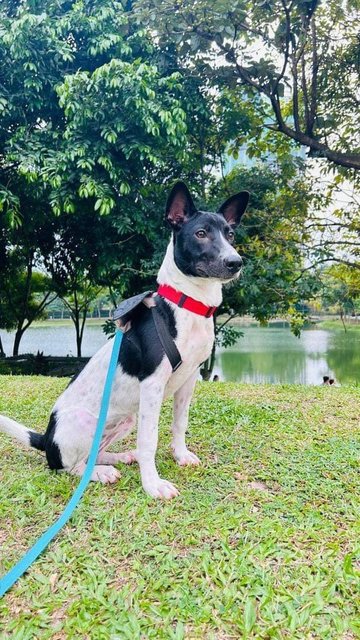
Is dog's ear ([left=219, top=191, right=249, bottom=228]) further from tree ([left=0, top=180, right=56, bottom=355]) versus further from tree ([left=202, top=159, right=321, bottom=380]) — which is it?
tree ([left=0, top=180, right=56, bottom=355])

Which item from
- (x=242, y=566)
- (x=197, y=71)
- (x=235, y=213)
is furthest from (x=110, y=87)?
(x=242, y=566)

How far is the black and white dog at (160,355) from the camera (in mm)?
2180

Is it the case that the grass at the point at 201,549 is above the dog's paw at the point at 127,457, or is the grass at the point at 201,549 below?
below

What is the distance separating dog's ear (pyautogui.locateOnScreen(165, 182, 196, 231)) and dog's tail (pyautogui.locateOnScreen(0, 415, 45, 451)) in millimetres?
1408

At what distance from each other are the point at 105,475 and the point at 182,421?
0.53 metres

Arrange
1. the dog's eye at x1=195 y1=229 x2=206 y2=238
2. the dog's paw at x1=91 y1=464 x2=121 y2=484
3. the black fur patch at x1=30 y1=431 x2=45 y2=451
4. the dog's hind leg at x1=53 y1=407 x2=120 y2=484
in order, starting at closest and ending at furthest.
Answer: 1. the dog's eye at x1=195 y1=229 x2=206 y2=238
2. the dog's hind leg at x1=53 y1=407 x2=120 y2=484
3. the dog's paw at x1=91 y1=464 x2=121 y2=484
4. the black fur patch at x1=30 y1=431 x2=45 y2=451

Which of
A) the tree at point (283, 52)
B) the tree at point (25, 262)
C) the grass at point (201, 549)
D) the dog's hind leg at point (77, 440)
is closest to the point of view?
the grass at point (201, 549)

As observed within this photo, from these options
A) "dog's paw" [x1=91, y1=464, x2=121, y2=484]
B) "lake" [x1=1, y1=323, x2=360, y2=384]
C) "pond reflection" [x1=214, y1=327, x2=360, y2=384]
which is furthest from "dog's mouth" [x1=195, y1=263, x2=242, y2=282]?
"lake" [x1=1, y1=323, x2=360, y2=384]

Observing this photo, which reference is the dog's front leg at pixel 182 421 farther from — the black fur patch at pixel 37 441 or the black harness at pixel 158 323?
the black fur patch at pixel 37 441

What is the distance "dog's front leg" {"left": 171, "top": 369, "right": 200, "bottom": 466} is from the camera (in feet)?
8.32

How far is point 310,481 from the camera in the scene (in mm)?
2445

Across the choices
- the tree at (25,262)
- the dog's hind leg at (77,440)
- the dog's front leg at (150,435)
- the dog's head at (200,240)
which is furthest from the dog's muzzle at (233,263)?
the tree at (25,262)

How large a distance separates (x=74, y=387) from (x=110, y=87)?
491cm

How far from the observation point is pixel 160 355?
219 cm
